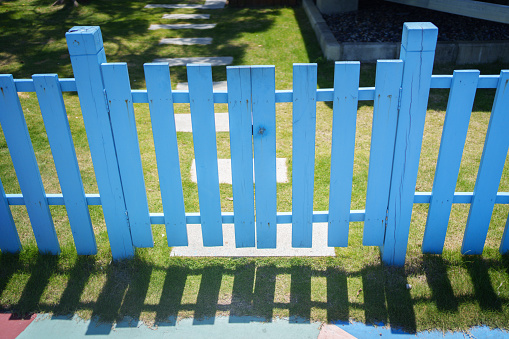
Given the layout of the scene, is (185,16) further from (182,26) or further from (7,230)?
Answer: (7,230)

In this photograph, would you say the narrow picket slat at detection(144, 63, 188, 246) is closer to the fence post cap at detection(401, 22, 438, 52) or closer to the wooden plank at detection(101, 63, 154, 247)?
the wooden plank at detection(101, 63, 154, 247)

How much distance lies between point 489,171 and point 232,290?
6.53 ft

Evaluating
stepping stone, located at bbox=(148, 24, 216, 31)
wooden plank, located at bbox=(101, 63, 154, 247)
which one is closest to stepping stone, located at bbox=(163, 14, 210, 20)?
stepping stone, located at bbox=(148, 24, 216, 31)

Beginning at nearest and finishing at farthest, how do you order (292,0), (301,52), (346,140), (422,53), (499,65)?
1. (422,53)
2. (346,140)
3. (499,65)
4. (301,52)
5. (292,0)

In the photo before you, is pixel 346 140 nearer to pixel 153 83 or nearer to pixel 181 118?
pixel 153 83

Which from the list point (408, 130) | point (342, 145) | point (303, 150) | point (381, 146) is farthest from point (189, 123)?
point (408, 130)

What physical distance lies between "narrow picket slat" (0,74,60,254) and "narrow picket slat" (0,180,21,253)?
0.18 m

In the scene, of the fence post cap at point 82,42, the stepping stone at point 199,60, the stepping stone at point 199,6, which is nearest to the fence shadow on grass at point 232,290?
the fence post cap at point 82,42

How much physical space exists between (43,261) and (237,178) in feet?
5.51

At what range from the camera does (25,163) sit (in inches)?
124

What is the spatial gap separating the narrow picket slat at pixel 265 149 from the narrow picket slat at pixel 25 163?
1.57m

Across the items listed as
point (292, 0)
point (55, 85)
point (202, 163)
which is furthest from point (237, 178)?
point (292, 0)

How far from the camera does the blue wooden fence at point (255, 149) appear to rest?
281 cm

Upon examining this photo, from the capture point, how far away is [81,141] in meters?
5.29
